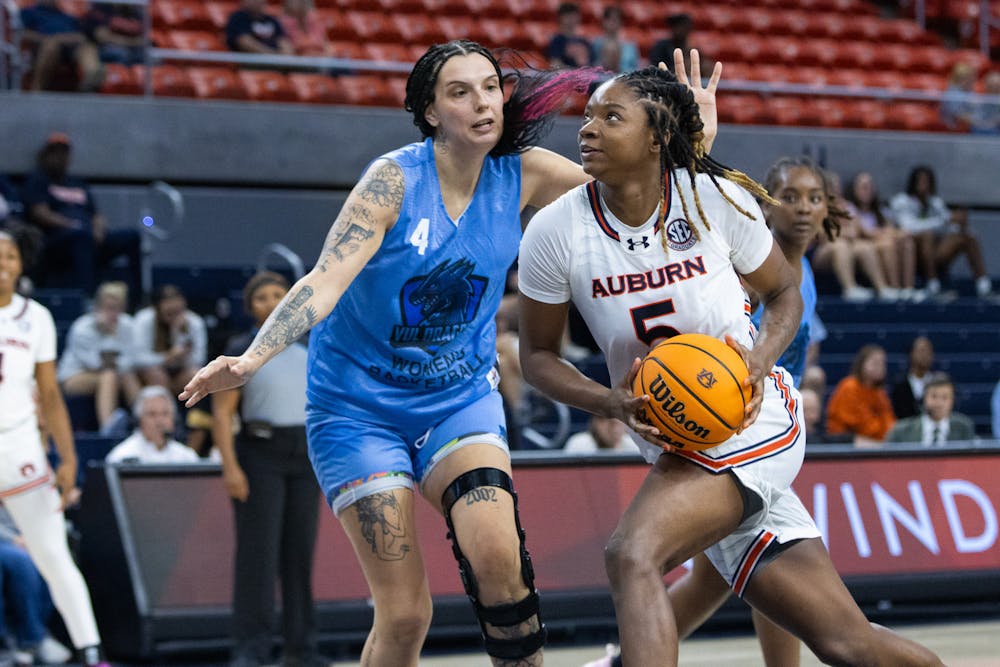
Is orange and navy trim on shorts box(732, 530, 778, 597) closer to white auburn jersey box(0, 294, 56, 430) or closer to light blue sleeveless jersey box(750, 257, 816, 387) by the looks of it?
light blue sleeveless jersey box(750, 257, 816, 387)

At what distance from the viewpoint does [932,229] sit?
15.3 meters

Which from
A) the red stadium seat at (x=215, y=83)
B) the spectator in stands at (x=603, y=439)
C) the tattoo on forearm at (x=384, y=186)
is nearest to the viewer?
the tattoo on forearm at (x=384, y=186)

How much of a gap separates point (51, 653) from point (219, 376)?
172 inches

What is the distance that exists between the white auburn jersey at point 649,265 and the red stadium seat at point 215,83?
400 inches

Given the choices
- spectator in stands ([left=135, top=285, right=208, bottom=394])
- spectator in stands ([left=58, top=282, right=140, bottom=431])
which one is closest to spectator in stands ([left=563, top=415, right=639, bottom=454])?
spectator in stands ([left=135, top=285, right=208, bottom=394])

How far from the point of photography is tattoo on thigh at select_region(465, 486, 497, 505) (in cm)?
427

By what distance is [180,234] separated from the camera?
1411 cm

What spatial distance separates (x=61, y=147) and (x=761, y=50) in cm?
871

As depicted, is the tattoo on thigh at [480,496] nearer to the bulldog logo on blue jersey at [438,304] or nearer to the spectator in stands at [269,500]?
the bulldog logo on blue jersey at [438,304]

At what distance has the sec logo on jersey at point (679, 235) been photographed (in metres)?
4.12

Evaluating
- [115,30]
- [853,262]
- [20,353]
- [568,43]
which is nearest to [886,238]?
[853,262]

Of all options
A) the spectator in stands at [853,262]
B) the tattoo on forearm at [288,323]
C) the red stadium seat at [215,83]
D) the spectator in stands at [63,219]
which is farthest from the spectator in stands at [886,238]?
the tattoo on forearm at [288,323]

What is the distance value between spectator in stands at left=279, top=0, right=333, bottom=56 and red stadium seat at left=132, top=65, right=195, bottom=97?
106 cm

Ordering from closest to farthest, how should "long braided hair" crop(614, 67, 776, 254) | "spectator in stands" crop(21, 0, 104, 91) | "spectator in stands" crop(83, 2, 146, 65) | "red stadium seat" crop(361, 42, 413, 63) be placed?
"long braided hair" crop(614, 67, 776, 254)
"spectator in stands" crop(21, 0, 104, 91)
"spectator in stands" crop(83, 2, 146, 65)
"red stadium seat" crop(361, 42, 413, 63)
